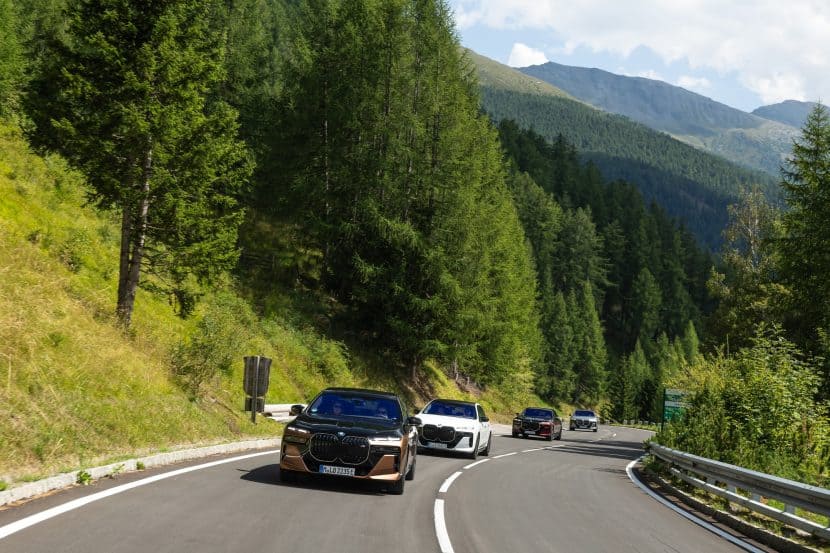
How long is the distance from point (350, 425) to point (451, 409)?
11.2 metres

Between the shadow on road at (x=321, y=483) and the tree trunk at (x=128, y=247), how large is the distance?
849cm

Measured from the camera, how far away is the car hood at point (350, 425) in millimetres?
11055

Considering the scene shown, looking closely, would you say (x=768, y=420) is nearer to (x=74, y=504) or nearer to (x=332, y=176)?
(x=74, y=504)

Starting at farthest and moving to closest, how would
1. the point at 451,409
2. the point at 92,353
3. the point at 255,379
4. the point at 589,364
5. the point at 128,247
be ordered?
the point at 589,364
the point at 451,409
the point at 128,247
the point at 255,379
the point at 92,353

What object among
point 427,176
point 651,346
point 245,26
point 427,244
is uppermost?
point 245,26

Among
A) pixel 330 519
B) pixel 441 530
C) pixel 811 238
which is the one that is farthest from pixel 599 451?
pixel 330 519

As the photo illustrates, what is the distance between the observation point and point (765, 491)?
37.7ft

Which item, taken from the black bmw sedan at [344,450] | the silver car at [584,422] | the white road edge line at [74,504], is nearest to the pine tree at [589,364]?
the silver car at [584,422]

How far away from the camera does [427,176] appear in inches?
1474

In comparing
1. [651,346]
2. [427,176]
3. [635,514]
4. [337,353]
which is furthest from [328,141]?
[651,346]

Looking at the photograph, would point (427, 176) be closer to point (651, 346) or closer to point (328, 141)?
point (328, 141)

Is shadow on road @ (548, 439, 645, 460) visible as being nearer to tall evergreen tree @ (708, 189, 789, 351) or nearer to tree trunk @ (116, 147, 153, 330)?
tree trunk @ (116, 147, 153, 330)

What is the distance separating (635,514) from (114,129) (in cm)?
1457

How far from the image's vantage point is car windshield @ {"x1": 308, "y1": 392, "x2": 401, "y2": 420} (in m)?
12.3
